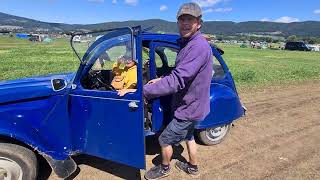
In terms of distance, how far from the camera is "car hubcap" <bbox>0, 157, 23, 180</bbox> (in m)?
4.37

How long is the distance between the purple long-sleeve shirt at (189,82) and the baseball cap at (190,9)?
256 millimetres

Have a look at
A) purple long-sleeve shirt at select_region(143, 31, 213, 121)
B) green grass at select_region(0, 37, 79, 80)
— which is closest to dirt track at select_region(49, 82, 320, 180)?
purple long-sleeve shirt at select_region(143, 31, 213, 121)

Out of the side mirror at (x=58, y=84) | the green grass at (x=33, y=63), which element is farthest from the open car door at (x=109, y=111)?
the green grass at (x=33, y=63)

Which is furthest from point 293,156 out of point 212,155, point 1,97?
point 1,97

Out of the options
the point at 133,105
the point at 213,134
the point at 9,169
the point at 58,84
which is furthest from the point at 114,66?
the point at 213,134

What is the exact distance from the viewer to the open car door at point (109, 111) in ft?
14.6

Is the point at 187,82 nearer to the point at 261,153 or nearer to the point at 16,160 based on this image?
the point at 16,160

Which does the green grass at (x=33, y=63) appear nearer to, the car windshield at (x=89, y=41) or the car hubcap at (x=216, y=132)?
the car windshield at (x=89, y=41)

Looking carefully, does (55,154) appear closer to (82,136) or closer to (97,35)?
(82,136)

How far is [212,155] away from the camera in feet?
20.2

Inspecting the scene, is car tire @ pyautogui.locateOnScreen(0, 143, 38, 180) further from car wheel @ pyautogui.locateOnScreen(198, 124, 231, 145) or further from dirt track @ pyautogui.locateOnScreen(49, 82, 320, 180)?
car wheel @ pyautogui.locateOnScreen(198, 124, 231, 145)

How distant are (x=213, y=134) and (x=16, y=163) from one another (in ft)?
10.9

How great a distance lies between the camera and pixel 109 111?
4.58m

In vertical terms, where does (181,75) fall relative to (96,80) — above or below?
above
